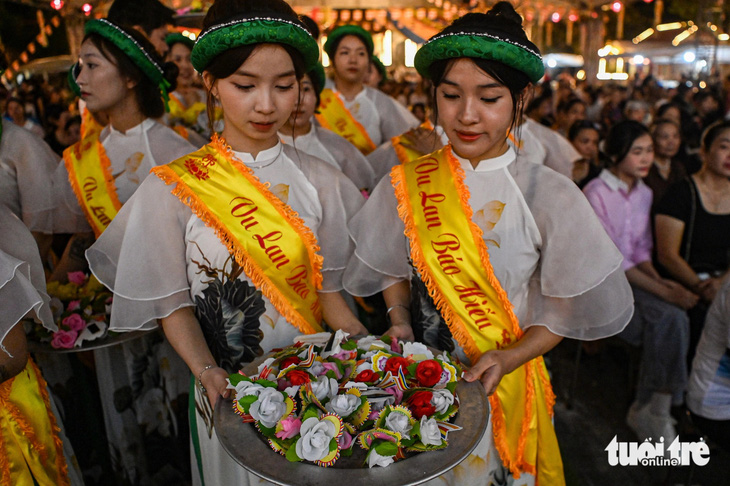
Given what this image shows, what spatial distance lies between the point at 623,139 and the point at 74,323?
3.23 m

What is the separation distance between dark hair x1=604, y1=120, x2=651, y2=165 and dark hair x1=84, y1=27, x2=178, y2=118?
2659mm

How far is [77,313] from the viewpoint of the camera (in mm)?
2242

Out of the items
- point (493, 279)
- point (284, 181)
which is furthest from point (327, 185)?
point (493, 279)

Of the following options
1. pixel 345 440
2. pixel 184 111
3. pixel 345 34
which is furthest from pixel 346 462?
pixel 184 111

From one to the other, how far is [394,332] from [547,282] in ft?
1.61

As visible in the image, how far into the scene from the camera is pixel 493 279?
1.71 m

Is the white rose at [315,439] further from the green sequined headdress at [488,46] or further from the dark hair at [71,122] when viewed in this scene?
the dark hair at [71,122]

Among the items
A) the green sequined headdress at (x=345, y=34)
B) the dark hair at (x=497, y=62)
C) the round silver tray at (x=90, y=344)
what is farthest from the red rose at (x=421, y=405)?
the green sequined headdress at (x=345, y=34)

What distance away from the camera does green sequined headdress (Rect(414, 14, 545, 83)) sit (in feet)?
4.94

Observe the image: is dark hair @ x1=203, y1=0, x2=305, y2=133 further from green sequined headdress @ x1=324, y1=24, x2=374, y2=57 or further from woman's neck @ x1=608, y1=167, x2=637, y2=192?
woman's neck @ x1=608, y1=167, x2=637, y2=192

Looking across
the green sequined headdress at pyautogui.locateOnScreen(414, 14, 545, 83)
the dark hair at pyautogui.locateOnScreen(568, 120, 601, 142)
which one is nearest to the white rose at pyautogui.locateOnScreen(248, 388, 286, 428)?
the green sequined headdress at pyautogui.locateOnScreen(414, 14, 545, 83)

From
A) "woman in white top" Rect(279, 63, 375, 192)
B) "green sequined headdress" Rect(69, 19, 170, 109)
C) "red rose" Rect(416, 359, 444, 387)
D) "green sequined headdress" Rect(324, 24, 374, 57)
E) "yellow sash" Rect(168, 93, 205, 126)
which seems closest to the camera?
"red rose" Rect(416, 359, 444, 387)

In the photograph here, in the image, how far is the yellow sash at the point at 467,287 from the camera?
68.2 inches

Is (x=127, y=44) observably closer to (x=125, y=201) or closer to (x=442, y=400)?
(x=125, y=201)
